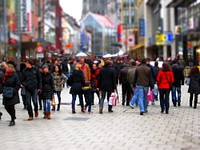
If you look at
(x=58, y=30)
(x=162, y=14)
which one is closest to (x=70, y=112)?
(x=162, y=14)

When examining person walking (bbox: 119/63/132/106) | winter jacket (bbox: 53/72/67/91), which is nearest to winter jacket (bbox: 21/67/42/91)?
winter jacket (bbox: 53/72/67/91)

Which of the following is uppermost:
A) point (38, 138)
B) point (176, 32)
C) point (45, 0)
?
point (45, 0)

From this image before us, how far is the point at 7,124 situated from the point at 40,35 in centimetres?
6176

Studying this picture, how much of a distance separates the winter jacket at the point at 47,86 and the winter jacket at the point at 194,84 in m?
5.18

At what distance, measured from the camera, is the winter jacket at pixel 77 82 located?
1593 centimetres

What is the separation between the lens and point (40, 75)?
14.4m

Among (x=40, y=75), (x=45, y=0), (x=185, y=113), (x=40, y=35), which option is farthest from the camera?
(x=45, y=0)

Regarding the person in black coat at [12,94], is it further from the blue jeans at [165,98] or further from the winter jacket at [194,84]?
the winter jacket at [194,84]

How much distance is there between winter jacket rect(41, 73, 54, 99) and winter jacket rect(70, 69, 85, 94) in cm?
146

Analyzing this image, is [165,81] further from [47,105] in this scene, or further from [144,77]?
[47,105]

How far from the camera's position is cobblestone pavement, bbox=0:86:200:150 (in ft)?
32.3

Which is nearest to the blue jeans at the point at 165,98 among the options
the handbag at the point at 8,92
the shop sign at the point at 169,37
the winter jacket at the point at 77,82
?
the winter jacket at the point at 77,82

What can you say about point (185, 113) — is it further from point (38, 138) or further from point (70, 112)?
point (38, 138)

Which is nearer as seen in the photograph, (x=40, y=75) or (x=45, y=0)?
(x=40, y=75)
